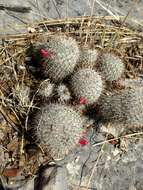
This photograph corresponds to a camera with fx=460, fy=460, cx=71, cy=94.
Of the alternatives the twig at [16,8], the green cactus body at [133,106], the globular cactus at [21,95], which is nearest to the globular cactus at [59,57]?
the globular cactus at [21,95]

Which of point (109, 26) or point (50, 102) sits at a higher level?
point (109, 26)

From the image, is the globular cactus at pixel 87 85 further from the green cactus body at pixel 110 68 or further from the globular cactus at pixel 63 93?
the green cactus body at pixel 110 68

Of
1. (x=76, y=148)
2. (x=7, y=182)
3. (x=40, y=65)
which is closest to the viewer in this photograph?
(x=7, y=182)

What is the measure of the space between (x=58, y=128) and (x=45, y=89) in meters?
0.50

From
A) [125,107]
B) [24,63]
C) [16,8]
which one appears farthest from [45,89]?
[16,8]

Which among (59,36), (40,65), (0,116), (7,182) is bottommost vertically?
(7,182)

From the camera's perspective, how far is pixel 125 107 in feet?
12.5

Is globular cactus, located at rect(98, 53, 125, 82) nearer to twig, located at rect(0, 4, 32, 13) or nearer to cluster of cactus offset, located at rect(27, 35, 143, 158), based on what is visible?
cluster of cactus offset, located at rect(27, 35, 143, 158)

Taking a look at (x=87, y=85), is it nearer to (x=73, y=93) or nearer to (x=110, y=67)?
(x=73, y=93)

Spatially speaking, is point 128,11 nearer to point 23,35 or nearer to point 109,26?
point 109,26

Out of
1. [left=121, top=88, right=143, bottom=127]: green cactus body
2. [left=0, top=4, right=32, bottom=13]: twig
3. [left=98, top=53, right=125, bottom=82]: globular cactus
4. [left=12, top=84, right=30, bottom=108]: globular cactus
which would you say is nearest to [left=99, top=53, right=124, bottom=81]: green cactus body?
[left=98, top=53, right=125, bottom=82]: globular cactus

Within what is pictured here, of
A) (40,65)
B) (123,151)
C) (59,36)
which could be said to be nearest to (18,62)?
(40,65)

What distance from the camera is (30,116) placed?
12.9ft

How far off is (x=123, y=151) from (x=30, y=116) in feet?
2.82
